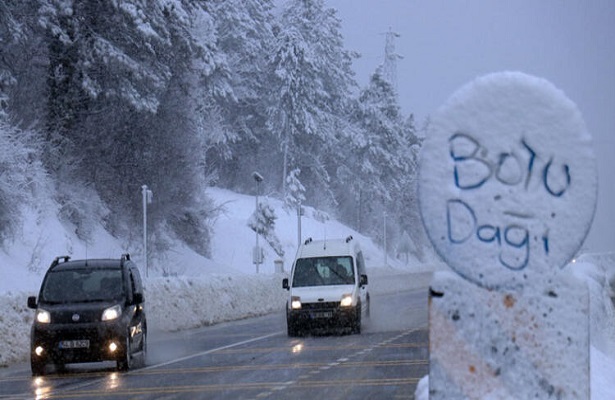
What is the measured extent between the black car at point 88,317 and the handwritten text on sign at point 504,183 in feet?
55.0

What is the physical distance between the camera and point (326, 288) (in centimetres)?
3030

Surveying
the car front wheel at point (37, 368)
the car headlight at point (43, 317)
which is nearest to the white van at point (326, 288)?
the car headlight at point (43, 317)

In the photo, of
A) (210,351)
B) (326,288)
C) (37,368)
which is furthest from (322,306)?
(37,368)

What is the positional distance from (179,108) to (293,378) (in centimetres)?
3351

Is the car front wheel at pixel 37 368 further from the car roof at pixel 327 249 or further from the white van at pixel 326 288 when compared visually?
the car roof at pixel 327 249

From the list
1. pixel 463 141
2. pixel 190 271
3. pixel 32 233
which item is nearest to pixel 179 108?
pixel 190 271

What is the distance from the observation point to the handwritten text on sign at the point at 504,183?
157 inches

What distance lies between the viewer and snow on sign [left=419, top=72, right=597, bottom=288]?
3980mm

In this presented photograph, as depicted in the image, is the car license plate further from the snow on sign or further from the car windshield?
the snow on sign

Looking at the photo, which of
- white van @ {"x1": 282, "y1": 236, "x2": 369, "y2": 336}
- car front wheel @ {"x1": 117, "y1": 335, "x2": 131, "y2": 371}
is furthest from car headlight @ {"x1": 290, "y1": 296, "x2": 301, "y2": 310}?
car front wheel @ {"x1": 117, "y1": 335, "x2": 131, "y2": 371}

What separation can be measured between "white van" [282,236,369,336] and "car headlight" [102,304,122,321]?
8810mm

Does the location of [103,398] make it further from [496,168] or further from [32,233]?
[32,233]

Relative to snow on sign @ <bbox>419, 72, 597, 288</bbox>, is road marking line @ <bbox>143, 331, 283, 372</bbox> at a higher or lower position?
lower

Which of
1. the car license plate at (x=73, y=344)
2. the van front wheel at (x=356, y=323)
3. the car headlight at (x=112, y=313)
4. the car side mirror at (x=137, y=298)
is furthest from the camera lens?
the van front wheel at (x=356, y=323)
